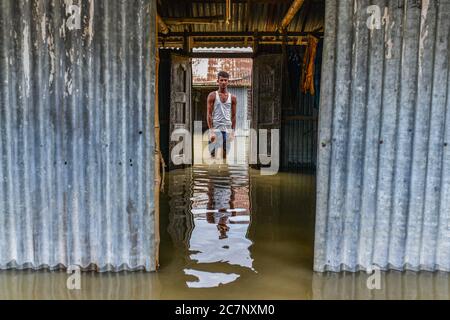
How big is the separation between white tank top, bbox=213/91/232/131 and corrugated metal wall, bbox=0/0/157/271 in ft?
24.3

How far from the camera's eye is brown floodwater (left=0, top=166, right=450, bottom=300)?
3.29 metres

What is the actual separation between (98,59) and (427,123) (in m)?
3.03

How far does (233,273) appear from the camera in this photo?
3.75 metres

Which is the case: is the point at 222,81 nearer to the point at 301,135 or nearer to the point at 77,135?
the point at 301,135

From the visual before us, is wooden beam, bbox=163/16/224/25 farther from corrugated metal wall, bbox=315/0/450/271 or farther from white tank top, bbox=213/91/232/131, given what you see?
corrugated metal wall, bbox=315/0/450/271

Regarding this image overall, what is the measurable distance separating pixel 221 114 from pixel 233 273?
760cm

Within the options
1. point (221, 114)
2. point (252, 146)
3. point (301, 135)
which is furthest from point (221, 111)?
point (301, 135)

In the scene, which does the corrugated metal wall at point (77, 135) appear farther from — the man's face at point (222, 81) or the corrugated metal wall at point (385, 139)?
the man's face at point (222, 81)

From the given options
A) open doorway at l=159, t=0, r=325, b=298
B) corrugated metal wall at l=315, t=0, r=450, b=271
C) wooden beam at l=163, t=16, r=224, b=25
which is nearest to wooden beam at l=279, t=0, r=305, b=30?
open doorway at l=159, t=0, r=325, b=298

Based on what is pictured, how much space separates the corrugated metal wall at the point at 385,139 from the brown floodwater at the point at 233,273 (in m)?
0.29

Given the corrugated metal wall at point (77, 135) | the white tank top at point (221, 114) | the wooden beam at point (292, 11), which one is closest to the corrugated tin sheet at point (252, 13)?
the wooden beam at point (292, 11)

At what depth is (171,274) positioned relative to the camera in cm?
370
